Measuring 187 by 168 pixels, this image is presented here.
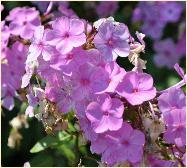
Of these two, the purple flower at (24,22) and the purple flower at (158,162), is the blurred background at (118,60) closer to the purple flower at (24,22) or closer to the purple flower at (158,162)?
the purple flower at (24,22)

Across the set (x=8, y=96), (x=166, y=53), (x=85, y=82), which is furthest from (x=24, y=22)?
(x=166, y=53)

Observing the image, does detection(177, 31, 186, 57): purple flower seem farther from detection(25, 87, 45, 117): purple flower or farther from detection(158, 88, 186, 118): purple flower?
detection(158, 88, 186, 118): purple flower

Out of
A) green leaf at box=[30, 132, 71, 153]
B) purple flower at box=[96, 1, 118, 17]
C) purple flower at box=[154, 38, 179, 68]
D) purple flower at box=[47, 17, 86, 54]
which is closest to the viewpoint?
purple flower at box=[47, 17, 86, 54]

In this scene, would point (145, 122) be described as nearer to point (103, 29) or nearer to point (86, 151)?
point (103, 29)

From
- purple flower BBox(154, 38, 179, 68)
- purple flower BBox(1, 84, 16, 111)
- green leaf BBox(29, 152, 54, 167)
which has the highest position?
purple flower BBox(1, 84, 16, 111)

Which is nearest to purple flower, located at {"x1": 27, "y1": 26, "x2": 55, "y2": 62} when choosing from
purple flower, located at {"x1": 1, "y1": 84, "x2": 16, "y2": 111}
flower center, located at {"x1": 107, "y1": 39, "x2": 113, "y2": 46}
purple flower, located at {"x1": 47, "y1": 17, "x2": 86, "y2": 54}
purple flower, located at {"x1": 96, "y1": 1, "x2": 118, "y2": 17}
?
purple flower, located at {"x1": 47, "y1": 17, "x2": 86, "y2": 54}

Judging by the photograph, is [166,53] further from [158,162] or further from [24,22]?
[158,162]

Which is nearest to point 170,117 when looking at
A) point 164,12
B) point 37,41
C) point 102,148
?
point 102,148
